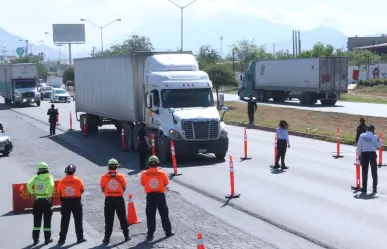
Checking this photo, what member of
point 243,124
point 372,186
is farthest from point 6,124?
point 372,186

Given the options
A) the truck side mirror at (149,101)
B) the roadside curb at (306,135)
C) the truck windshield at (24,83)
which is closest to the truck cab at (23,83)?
the truck windshield at (24,83)

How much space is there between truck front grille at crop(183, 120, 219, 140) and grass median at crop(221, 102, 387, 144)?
25.4 ft

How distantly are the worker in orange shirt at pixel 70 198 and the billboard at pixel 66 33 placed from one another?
177008 millimetres

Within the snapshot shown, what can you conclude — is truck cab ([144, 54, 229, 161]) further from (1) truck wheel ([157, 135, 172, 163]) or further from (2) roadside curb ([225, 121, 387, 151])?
(2) roadside curb ([225, 121, 387, 151])

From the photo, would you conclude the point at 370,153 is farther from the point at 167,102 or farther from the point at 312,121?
the point at 312,121

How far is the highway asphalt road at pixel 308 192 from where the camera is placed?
12148 millimetres

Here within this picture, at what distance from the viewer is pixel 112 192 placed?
452 inches

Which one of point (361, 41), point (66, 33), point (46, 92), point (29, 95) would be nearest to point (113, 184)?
point (29, 95)

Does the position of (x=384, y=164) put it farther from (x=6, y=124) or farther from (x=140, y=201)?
(x=6, y=124)

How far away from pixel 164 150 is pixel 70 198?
10202 mm

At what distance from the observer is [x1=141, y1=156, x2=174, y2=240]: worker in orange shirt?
11602 millimetres

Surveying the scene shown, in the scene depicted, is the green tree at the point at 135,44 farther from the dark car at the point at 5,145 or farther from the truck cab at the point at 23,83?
the dark car at the point at 5,145

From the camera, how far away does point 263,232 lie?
1227cm

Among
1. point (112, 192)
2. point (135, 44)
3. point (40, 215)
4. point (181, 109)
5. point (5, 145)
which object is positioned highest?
point (135, 44)
